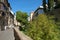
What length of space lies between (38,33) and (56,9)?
20.7 meters

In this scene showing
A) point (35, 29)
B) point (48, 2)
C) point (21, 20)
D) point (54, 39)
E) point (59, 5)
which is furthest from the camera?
point (21, 20)

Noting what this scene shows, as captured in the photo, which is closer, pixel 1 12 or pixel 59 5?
pixel 59 5

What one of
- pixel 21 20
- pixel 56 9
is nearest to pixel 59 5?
pixel 56 9

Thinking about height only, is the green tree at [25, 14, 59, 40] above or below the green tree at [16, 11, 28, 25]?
below

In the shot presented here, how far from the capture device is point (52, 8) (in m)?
35.6

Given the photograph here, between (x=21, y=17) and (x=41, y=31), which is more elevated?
(x=21, y=17)

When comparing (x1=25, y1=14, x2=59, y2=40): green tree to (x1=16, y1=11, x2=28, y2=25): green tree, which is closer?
(x1=25, y1=14, x2=59, y2=40): green tree

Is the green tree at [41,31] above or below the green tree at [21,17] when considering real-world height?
below

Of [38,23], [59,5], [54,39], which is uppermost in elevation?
[59,5]

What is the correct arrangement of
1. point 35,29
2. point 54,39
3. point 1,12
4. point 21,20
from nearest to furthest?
point 54,39 < point 35,29 < point 1,12 < point 21,20

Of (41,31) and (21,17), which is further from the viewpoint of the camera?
(21,17)

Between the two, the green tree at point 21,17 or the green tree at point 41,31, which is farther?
the green tree at point 21,17

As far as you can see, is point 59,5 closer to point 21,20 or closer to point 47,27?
point 47,27

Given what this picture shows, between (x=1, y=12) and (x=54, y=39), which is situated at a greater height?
(x=1, y=12)
